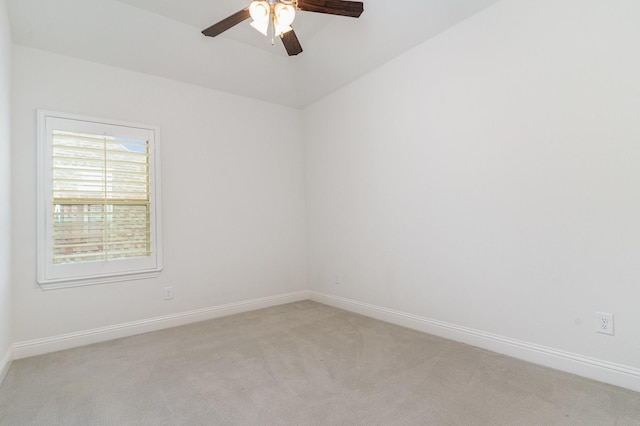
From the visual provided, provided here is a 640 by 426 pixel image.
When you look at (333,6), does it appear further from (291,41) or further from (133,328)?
(133,328)

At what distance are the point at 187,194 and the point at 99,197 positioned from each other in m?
0.80

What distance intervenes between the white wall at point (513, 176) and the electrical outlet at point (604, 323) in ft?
0.11

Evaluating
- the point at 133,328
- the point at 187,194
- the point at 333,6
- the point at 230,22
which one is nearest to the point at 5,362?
the point at 133,328

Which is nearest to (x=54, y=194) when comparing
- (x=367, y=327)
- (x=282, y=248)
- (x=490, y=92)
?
(x=282, y=248)

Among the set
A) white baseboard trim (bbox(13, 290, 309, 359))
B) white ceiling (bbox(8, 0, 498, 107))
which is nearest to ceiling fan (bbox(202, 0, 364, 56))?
white ceiling (bbox(8, 0, 498, 107))

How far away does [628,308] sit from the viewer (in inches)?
74.7

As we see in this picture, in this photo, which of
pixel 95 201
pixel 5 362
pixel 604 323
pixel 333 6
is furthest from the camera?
pixel 95 201

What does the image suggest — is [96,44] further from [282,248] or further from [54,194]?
[282,248]

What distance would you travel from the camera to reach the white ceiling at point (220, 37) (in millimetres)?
2664

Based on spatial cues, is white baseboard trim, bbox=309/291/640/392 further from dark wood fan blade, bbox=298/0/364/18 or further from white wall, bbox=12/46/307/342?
dark wood fan blade, bbox=298/0/364/18

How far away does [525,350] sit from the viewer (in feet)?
7.54

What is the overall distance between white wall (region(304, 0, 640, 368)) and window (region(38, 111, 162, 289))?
222 centimetres

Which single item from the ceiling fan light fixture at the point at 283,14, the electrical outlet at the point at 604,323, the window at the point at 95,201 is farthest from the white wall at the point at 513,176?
the window at the point at 95,201

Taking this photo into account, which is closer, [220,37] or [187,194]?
[220,37]
